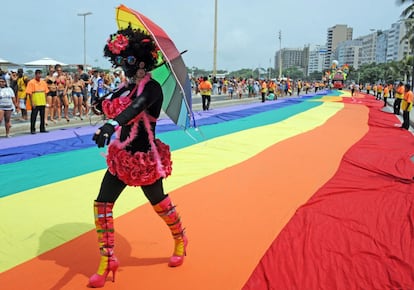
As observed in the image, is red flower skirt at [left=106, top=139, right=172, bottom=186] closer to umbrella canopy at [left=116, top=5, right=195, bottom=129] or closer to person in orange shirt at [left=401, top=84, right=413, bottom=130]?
umbrella canopy at [left=116, top=5, right=195, bottom=129]

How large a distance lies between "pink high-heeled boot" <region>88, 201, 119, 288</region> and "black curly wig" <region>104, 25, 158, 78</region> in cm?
96

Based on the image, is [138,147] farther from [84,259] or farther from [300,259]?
[300,259]

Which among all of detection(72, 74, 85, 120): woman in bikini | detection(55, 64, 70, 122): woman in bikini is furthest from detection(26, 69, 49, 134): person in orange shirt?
detection(72, 74, 85, 120): woman in bikini

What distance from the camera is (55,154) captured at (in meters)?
6.83

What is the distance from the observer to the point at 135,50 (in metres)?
2.69

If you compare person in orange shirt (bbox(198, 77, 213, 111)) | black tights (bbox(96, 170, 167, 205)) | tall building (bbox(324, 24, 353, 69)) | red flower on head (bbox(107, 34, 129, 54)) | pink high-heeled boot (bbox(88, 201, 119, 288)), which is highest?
tall building (bbox(324, 24, 353, 69))

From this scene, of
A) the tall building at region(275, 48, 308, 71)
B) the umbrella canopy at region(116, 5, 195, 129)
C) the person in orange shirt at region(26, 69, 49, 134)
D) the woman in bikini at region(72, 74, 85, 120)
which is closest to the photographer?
the umbrella canopy at region(116, 5, 195, 129)

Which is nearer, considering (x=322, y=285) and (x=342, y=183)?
(x=322, y=285)

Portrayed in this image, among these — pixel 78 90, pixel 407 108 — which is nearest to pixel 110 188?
pixel 78 90

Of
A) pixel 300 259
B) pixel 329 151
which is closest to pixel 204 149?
pixel 329 151

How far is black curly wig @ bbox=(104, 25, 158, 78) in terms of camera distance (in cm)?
267

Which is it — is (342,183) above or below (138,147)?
below

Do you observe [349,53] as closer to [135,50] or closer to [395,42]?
[395,42]

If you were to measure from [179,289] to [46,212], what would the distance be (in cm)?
208
